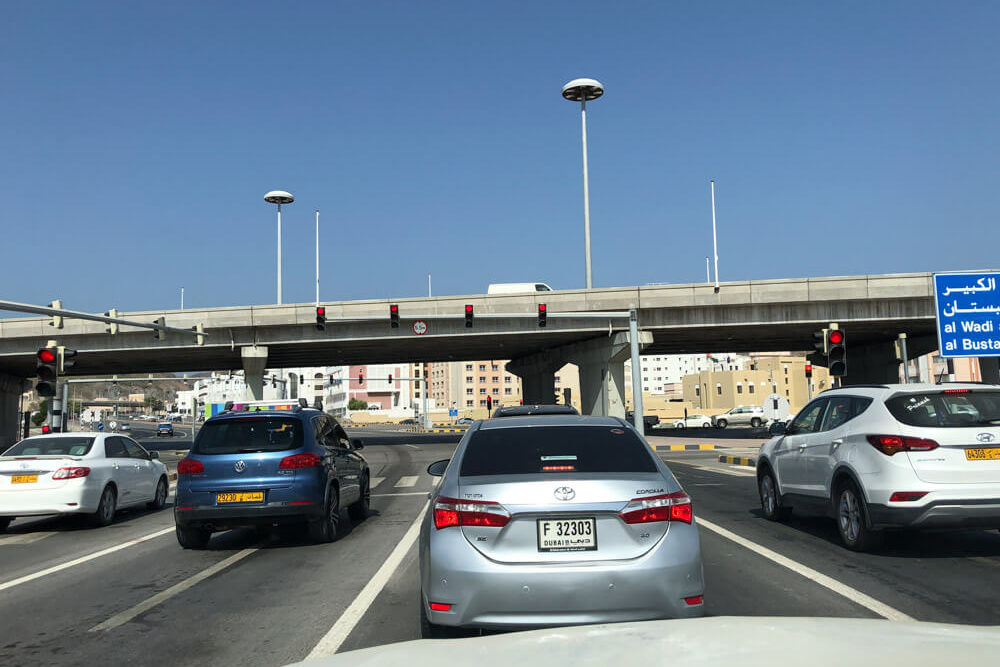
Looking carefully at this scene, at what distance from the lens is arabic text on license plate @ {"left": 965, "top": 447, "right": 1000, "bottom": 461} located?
777cm

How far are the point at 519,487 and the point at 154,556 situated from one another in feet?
22.6

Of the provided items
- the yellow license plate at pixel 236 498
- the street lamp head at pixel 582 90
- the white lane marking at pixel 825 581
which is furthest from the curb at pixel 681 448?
the yellow license plate at pixel 236 498

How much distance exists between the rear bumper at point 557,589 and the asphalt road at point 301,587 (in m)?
1.15

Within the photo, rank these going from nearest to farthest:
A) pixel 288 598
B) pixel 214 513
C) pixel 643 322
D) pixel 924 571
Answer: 1. pixel 288 598
2. pixel 924 571
3. pixel 214 513
4. pixel 643 322

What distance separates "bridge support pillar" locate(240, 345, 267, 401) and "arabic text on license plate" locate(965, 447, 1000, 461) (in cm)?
3775

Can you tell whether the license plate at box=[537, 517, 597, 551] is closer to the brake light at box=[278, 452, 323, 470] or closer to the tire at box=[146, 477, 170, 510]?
the brake light at box=[278, 452, 323, 470]

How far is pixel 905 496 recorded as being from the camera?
776cm

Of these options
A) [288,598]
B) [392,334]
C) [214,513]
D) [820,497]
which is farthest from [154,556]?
[392,334]

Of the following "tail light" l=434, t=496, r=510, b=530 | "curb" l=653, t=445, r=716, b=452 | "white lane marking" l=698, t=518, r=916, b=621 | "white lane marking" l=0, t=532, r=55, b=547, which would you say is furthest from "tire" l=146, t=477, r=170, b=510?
"curb" l=653, t=445, r=716, b=452

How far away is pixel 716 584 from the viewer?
7.02m

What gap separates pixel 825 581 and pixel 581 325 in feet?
106

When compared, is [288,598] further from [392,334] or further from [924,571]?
[392,334]

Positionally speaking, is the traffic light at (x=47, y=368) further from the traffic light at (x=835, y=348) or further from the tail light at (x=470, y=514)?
the traffic light at (x=835, y=348)

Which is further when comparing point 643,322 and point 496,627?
point 643,322
